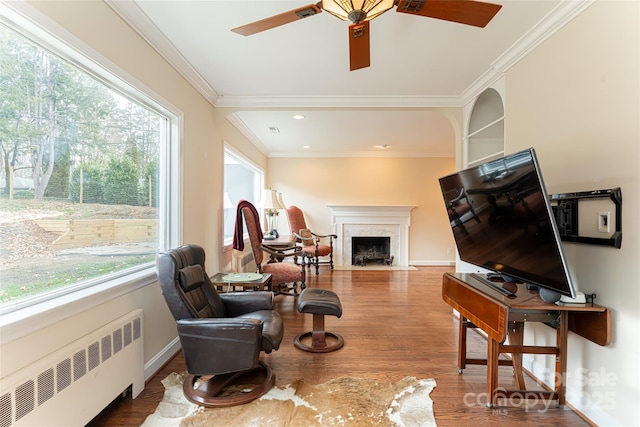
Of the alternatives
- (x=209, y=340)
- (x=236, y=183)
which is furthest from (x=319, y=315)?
(x=236, y=183)

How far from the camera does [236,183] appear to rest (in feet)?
17.5

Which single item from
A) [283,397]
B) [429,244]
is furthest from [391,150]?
[283,397]

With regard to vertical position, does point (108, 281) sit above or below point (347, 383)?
above

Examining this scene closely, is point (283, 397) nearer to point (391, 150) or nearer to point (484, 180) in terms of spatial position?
point (484, 180)

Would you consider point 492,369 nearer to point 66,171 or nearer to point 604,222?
point 604,222

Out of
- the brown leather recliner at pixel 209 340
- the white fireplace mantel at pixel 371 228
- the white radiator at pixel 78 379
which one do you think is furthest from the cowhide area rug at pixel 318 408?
the white fireplace mantel at pixel 371 228

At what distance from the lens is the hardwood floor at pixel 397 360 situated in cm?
184

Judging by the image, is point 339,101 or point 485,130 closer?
point 485,130

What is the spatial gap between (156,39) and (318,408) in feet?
8.98

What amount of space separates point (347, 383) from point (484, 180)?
1.69 metres

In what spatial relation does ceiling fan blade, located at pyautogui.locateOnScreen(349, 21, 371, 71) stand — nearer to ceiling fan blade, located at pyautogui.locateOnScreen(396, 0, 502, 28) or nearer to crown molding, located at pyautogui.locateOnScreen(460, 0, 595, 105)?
ceiling fan blade, located at pyautogui.locateOnScreen(396, 0, 502, 28)

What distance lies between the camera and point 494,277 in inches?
89.9

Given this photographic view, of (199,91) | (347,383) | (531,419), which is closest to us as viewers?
(531,419)

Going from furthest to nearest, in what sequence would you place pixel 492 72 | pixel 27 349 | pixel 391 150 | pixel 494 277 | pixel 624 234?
pixel 391 150 → pixel 492 72 → pixel 494 277 → pixel 624 234 → pixel 27 349
